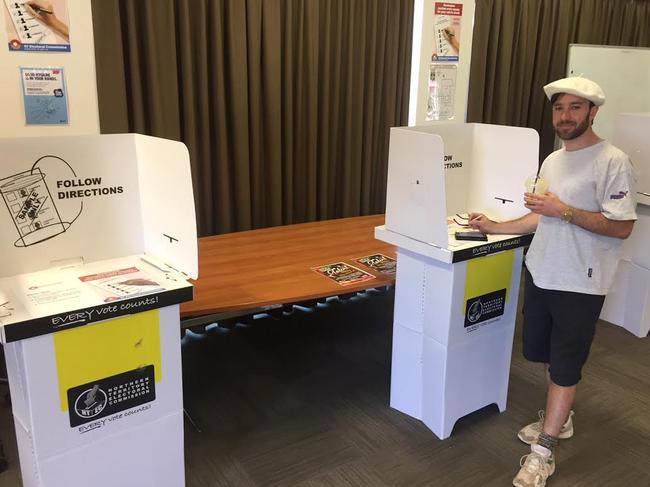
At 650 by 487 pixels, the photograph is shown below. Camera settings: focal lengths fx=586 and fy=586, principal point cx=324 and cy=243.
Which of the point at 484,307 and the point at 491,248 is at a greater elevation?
the point at 491,248

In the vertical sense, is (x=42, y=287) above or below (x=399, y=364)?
above

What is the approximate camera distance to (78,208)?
1.91 m

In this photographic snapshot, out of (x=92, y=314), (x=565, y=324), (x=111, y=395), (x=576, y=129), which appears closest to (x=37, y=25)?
(x=92, y=314)

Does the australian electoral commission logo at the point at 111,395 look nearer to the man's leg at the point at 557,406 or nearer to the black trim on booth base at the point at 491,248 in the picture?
the black trim on booth base at the point at 491,248

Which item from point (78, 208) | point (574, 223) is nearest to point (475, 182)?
point (574, 223)

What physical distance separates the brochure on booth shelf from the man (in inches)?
52.0

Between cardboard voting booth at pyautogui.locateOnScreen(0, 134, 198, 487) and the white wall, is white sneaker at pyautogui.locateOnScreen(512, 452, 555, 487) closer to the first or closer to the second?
cardboard voting booth at pyautogui.locateOnScreen(0, 134, 198, 487)

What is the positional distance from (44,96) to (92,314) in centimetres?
154

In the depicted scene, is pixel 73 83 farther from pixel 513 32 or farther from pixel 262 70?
pixel 513 32

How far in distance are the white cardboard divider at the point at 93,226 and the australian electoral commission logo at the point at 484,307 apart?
3.78 ft

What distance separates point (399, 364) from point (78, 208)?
1492 millimetres

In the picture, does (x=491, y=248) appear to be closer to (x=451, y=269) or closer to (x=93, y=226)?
(x=451, y=269)

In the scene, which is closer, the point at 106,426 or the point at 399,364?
the point at 106,426

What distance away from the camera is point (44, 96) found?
2.72 m
